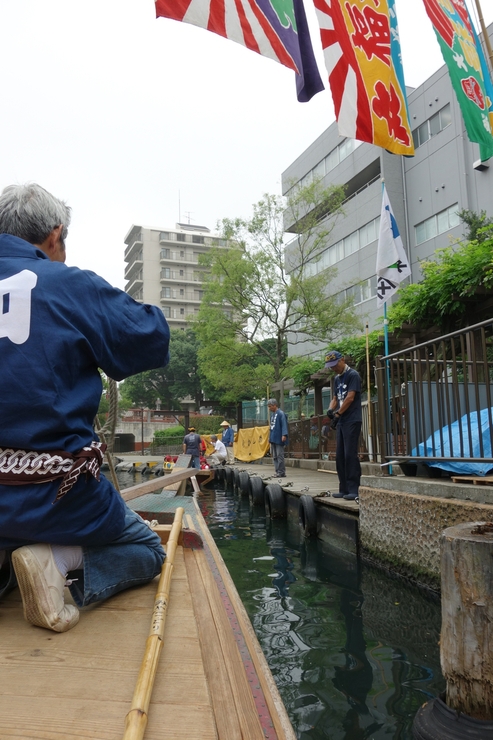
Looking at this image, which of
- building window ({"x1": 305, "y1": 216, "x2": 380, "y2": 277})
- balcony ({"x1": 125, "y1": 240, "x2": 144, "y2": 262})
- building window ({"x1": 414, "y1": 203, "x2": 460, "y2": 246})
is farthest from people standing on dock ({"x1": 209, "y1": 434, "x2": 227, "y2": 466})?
balcony ({"x1": 125, "y1": 240, "x2": 144, "y2": 262})

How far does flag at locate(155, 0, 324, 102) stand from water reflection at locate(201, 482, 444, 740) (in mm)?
4369

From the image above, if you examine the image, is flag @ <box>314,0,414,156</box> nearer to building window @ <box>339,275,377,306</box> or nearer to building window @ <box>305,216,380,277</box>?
building window @ <box>305,216,380,277</box>

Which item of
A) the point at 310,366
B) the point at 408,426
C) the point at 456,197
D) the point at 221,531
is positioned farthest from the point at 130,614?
the point at 456,197

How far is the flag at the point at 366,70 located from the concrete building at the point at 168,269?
215 feet

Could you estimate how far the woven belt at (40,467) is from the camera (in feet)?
5.08

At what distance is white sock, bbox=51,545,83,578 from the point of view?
1.66 metres

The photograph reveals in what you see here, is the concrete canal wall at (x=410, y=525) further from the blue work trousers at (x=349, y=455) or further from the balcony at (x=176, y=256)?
the balcony at (x=176, y=256)

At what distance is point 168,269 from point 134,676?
7497 cm

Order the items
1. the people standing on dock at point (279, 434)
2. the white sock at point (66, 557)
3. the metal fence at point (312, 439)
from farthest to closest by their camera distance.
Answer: the metal fence at point (312, 439), the people standing on dock at point (279, 434), the white sock at point (66, 557)

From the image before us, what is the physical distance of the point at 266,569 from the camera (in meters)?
5.44

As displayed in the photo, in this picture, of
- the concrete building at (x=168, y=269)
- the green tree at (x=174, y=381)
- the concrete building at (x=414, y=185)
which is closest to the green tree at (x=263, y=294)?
the concrete building at (x=414, y=185)

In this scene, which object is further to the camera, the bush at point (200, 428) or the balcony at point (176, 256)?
the balcony at point (176, 256)

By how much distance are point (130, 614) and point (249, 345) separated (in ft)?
62.6

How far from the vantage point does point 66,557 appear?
1.70m
